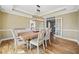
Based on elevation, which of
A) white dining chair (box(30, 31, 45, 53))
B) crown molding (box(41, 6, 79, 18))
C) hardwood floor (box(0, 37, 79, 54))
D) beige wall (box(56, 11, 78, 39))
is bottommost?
hardwood floor (box(0, 37, 79, 54))

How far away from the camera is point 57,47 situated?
217 centimetres

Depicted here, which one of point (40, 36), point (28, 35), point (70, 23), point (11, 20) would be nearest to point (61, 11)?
point (70, 23)

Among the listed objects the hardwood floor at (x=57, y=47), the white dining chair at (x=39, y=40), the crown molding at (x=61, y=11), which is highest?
the crown molding at (x=61, y=11)

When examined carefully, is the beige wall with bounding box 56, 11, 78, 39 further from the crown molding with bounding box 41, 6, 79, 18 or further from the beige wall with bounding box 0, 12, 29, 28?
the beige wall with bounding box 0, 12, 29, 28

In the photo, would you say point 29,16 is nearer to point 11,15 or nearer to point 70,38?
point 11,15

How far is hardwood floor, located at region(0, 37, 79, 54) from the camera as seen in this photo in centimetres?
213

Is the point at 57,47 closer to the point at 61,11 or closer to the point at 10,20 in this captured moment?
the point at 61,11

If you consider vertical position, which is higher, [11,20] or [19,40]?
[11,20]

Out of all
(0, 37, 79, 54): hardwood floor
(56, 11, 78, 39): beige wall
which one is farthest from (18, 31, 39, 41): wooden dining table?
(56, 11, 78, 39): beige wall

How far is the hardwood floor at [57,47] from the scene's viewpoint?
6.98ft

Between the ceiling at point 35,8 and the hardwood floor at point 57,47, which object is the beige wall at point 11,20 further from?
the hardwood floor at point 57,47

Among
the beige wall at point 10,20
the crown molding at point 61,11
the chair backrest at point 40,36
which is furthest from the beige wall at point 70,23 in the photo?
the beige wall at point 10,20

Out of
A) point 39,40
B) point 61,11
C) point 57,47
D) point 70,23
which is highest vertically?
point 61,11

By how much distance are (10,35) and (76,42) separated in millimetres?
1176
